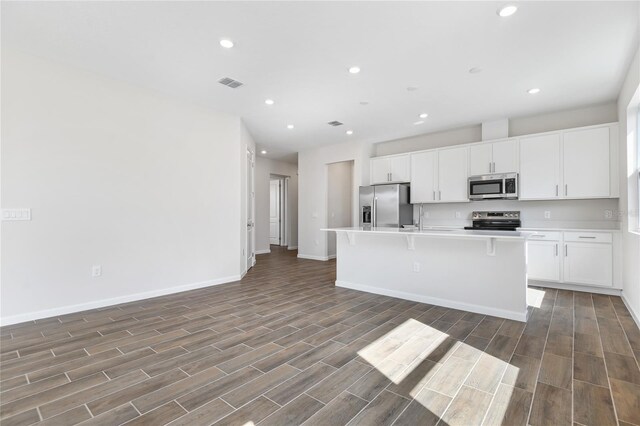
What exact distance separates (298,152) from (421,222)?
12.3ft

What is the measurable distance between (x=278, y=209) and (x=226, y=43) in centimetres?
761

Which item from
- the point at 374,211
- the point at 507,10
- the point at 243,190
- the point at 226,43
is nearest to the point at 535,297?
the point at 374,211

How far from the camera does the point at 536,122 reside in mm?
5066

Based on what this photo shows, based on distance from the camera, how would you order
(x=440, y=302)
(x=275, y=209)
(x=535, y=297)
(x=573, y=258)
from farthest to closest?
(x=275, y=209) → (x=573, y=258) → (x=535, y=297) → (x=440, y=302)

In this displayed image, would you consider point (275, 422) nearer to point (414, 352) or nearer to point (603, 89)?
point (414, 352)

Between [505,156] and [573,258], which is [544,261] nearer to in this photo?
[573,258]

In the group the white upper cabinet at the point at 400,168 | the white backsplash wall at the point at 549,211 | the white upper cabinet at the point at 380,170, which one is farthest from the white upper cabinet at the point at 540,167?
the white upper cabinet at the point at 380,170

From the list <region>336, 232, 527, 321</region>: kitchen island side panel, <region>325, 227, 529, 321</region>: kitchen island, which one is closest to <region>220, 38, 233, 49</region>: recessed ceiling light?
<region>325, 227, 529, 321</region>: kitchen island

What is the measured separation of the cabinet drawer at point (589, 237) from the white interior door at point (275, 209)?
7.88m

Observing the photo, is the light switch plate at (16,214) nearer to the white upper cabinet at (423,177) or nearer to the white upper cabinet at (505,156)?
the white upper cabinet at (423,177)

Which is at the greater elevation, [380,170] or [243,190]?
[380,170]

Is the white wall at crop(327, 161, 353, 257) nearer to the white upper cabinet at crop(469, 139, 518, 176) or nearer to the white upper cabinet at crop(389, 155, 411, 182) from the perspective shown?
the white upper cabinet at crop(389, 155, 411, 182)

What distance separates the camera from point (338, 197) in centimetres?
798

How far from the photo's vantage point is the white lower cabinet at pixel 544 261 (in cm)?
452
